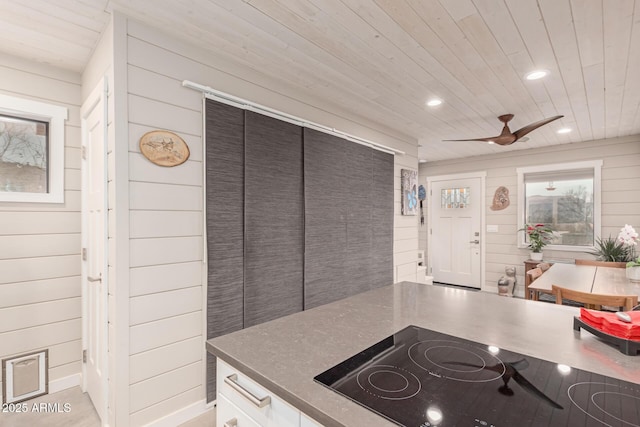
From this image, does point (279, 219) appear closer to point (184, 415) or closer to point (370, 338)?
point (184, 415)

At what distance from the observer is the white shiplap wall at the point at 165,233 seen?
185cm

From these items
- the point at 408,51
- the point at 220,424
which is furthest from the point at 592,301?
the point at 220,424

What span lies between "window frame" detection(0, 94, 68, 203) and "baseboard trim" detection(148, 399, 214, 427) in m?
1.80

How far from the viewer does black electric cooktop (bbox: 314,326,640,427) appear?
26.4 inches

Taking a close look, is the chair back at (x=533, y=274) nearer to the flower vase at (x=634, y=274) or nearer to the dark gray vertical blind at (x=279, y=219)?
the flower vase at (x=634, y=274)

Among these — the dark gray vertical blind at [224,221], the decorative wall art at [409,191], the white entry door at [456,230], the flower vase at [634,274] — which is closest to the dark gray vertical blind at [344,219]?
the decorative wall art at [409,191]

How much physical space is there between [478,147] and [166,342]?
5175mm

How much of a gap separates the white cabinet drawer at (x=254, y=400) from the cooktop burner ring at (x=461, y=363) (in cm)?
40

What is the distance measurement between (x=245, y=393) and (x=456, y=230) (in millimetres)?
5893

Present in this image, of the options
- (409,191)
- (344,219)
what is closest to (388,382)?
(344,219)

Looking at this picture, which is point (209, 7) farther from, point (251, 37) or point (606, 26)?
point (606, 26)

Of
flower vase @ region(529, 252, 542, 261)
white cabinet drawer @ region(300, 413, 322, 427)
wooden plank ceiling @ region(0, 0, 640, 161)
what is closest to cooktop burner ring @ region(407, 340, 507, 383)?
white cabinet drawer @ region(300, 413, 322, 427)

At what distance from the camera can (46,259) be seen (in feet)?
7.73

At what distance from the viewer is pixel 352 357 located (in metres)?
0.96
